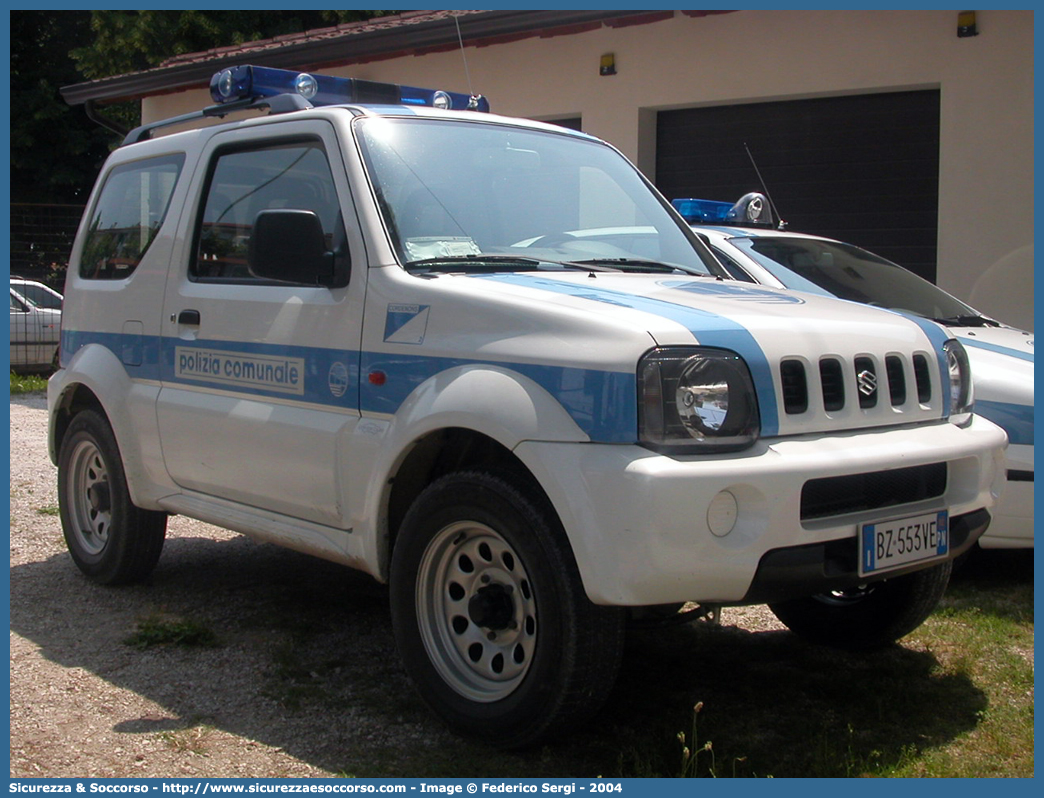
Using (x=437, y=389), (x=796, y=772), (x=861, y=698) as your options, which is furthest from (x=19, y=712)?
(x=861, y=698)

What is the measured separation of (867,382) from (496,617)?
139 centimetres

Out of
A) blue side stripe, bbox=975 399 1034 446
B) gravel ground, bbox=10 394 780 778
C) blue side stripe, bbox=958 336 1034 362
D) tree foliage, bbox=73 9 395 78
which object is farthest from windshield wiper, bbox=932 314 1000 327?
tree foliage, bbox=73 9 395 78

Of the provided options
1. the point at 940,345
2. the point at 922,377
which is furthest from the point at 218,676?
the point at 940,345

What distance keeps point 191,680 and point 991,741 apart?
2.82 m

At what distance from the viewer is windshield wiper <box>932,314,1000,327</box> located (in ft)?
20.7

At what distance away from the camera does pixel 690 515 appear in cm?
320

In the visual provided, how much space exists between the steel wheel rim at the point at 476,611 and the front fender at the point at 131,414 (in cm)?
175

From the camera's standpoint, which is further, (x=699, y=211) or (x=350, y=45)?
(x=350, y=45)

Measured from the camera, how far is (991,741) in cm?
385

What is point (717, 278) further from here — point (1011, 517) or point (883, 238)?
point (883, 238)

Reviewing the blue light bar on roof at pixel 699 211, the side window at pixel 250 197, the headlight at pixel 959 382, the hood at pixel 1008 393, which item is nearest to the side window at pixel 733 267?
the blue light bar on roof at pixel 699 211

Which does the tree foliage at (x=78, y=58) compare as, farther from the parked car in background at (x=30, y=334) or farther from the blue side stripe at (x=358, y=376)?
the blue side stripe at (x=358, y=376)

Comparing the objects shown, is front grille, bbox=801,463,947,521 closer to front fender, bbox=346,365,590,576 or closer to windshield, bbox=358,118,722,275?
front fender, bbox=346,365,590,576

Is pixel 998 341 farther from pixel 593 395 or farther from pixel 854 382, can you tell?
pixel 593 395
